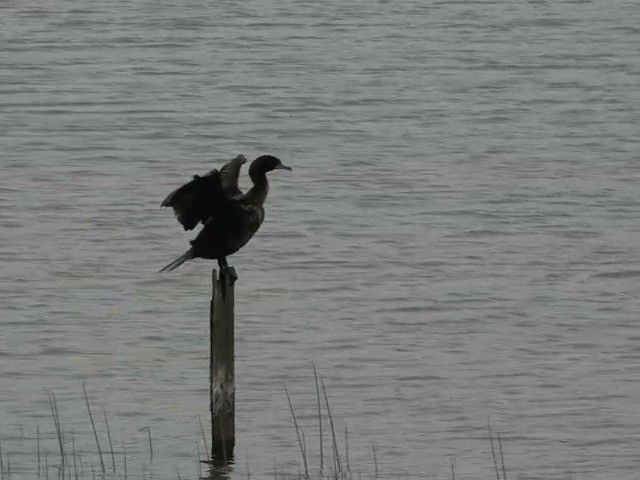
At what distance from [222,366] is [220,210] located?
2.93 feet

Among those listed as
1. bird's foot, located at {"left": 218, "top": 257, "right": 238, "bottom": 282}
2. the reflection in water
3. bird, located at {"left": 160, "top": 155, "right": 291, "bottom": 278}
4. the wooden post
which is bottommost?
the reflection in water

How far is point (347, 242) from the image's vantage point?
18250 mm

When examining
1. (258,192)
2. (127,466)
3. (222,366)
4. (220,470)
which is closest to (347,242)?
(258,192)

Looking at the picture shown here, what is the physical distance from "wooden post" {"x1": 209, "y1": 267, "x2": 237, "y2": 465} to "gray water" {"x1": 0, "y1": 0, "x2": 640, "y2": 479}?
24 centimetres

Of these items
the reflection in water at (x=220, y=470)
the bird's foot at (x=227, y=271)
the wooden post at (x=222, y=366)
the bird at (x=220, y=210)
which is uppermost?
the bird at (x=220, y=210)

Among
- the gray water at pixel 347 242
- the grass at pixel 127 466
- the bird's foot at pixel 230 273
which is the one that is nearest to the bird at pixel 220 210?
the bird's foot at pixel 230 273

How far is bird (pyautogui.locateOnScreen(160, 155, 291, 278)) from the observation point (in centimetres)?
1066

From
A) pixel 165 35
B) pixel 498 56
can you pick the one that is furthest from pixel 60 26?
pixel 498 56

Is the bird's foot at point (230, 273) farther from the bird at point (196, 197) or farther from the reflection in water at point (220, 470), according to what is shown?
the reflection in water at point (220, 470)

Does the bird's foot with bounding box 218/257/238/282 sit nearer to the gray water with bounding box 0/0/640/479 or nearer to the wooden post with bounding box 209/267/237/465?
the wooden post with bounding box 209/267/237/465

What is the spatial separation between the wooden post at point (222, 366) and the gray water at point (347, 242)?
237 millimetres

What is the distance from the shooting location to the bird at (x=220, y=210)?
10.7 metres

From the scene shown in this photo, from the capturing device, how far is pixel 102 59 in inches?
1184

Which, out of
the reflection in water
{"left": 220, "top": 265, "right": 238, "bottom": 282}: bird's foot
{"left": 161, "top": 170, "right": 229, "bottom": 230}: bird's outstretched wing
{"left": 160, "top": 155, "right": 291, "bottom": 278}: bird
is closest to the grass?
the reflection in water
